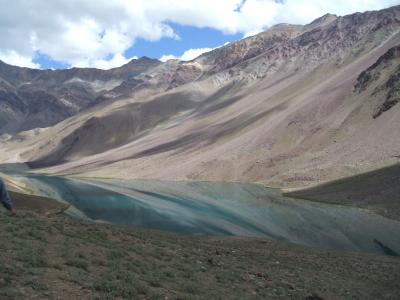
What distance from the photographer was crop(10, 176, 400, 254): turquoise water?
4891 centimetres

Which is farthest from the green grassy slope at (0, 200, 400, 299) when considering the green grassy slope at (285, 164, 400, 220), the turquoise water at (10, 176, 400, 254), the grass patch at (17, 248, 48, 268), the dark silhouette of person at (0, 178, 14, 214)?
the green grassy slope at (285, 164, 400, 220)

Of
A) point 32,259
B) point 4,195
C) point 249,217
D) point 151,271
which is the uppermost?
point 4,195

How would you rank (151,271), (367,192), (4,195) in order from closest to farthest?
(151,271) → (4,195) → (367,192)

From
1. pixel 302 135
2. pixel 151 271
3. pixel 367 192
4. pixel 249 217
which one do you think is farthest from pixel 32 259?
pixel 302 135

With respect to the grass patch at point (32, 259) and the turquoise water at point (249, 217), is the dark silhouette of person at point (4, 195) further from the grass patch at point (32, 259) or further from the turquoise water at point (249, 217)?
the turquoise water at point (249, 217)

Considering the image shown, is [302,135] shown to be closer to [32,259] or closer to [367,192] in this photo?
[367,192]

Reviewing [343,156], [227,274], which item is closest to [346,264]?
[227,274]

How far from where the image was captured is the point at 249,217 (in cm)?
6131

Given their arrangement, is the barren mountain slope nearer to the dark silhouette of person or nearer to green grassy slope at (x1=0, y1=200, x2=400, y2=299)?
green grassy slope at (x1=0, y1=200, x2=400, y2=299)

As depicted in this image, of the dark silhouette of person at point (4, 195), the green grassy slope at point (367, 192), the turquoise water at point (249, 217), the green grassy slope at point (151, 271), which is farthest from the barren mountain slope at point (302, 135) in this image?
the dark silhouette of person at point (4, 195)

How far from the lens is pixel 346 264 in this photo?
31.8 m

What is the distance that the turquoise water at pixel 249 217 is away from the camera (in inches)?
1925

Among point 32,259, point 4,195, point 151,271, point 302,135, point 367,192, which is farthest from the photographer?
point 302,135

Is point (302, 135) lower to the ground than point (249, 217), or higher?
higher
